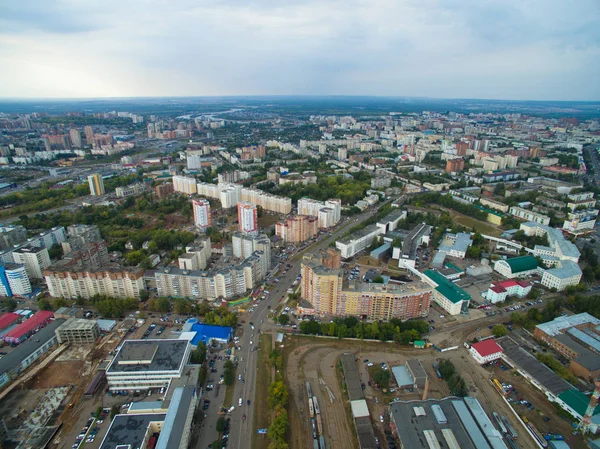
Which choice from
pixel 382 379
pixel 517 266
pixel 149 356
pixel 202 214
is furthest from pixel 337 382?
pixel 202 214

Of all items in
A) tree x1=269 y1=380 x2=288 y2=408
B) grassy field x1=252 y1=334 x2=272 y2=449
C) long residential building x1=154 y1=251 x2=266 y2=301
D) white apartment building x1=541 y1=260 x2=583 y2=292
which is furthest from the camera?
white apartment building x1=541 y1=260 x2=583 y2=292

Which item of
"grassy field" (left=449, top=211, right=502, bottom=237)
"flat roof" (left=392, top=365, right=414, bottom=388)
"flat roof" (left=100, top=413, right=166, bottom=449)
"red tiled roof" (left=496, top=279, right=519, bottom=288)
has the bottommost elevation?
"flat roof" (left=392, top=365, right=414, bottom=388)

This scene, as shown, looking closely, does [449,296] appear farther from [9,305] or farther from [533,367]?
[9,305]

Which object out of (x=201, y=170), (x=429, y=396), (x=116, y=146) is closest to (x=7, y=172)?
(x=116, y=146)

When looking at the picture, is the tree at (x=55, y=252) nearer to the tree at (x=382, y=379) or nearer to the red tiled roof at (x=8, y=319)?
the red tiled roof at (x=8, y=319)

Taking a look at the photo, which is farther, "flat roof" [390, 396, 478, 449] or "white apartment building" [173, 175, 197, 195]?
"white apartment building" [173, 175, 197, 195]

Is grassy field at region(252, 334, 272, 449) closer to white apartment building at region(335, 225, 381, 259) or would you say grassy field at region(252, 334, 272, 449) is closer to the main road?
the main road

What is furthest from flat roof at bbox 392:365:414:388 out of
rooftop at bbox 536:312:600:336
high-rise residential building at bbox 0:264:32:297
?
high-rise residential building at bbox 0:264:32:297

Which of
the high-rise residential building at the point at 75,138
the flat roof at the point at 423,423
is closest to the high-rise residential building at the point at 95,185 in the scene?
the high-rise residential building at the point at 75,138
